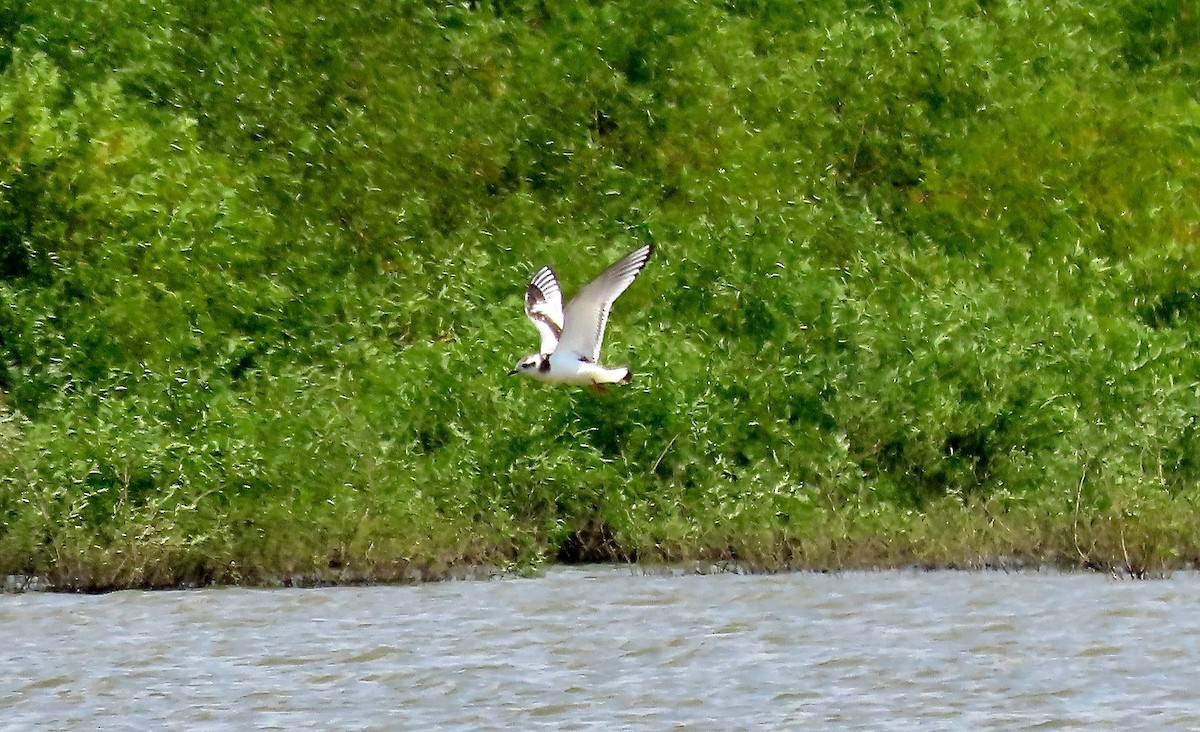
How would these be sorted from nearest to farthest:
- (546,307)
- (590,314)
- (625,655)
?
(625,655) < (590,314) < (546,307)

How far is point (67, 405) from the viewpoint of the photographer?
68.5ft

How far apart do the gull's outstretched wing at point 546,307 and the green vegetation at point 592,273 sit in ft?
6.88

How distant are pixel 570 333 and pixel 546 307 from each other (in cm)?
35

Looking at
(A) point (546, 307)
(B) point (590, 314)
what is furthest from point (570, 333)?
(A) point (546, 307)

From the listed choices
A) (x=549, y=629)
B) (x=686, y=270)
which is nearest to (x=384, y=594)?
(x=549, y=629)

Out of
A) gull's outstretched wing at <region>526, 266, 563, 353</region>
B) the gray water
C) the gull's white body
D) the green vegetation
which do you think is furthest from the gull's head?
the green vegetation

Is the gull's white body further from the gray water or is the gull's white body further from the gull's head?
the gray water

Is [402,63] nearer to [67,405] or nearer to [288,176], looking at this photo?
[288,176]

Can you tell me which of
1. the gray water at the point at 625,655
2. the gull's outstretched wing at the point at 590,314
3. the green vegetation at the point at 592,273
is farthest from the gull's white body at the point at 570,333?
the green vegetation at the point at 592,273

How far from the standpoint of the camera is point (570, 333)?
1563 centimetres

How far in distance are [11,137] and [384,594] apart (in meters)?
9.31

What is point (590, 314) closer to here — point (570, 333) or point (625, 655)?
point (570, 333)

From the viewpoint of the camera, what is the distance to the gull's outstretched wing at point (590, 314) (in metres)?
15.1

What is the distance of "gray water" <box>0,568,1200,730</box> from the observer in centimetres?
1177
